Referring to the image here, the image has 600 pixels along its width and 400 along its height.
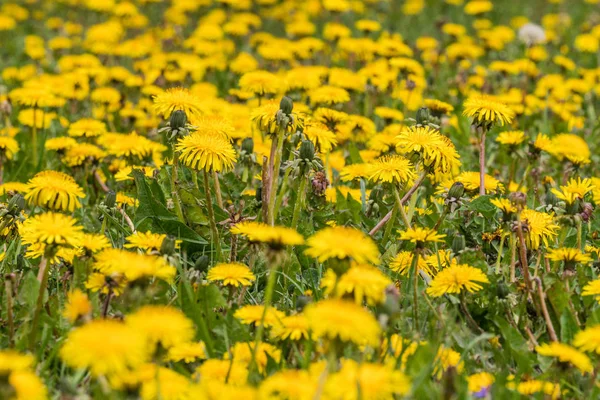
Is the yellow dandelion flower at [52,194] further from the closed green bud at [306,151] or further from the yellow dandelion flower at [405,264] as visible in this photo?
the yellow dandelion flower at [405,264]

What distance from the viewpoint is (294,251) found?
9.91 ft

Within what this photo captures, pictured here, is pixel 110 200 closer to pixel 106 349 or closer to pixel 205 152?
pixel 205 152

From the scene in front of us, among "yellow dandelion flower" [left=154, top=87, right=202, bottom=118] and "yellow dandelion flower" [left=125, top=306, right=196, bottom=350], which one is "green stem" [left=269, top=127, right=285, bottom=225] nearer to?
"yellow dandelion flower" [left=154, top=87, right=202, bottom=118]

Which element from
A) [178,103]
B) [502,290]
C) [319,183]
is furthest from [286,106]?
[502,290]

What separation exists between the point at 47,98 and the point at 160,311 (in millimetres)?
2525

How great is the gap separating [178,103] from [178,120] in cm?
20

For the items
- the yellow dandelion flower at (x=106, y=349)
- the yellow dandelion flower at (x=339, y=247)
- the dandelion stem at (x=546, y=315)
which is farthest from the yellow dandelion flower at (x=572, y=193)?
the yellow dandelion flower at (x=106, y=349)

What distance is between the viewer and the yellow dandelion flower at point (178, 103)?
2.88 meters

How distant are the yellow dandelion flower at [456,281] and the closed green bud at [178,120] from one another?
3.03 feet

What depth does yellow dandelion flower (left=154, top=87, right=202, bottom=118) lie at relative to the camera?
2875mm

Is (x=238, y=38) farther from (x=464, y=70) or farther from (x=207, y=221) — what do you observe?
(x=207, y=221)

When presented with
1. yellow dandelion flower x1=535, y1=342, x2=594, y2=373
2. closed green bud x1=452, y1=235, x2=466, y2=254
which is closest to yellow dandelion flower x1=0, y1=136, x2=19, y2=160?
closed green bud x1=452, y1=235, x2=466, y2=254

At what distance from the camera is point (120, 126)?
4.80 m

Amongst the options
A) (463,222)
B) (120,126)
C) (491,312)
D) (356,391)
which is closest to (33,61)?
(120,126)
